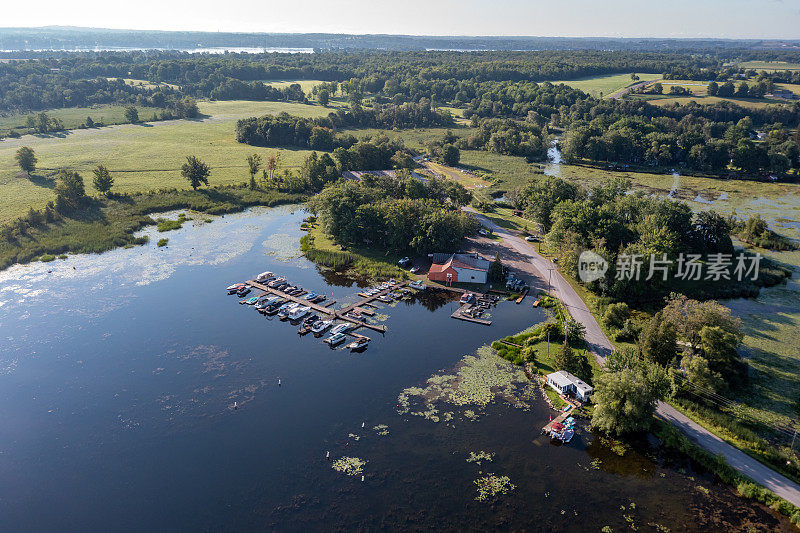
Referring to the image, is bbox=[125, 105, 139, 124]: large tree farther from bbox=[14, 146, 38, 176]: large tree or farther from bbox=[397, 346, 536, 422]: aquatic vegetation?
bbox=[397, 346, 536, 422]: aquatic vegetation

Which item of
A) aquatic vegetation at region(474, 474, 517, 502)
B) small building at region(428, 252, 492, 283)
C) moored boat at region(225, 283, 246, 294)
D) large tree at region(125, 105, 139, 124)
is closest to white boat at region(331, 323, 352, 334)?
small building at region(428, 252, 492, 283)

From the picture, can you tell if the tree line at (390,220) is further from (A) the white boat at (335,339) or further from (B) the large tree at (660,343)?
(B) the large tree at (660,343)

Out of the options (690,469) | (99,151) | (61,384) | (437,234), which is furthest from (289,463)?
(99,151)

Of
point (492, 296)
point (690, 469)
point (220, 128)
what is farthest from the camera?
point (220, 128)

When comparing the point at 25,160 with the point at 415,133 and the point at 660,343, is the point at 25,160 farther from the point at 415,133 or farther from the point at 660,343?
the point at 660,343

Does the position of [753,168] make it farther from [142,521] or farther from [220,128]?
[220,128]
